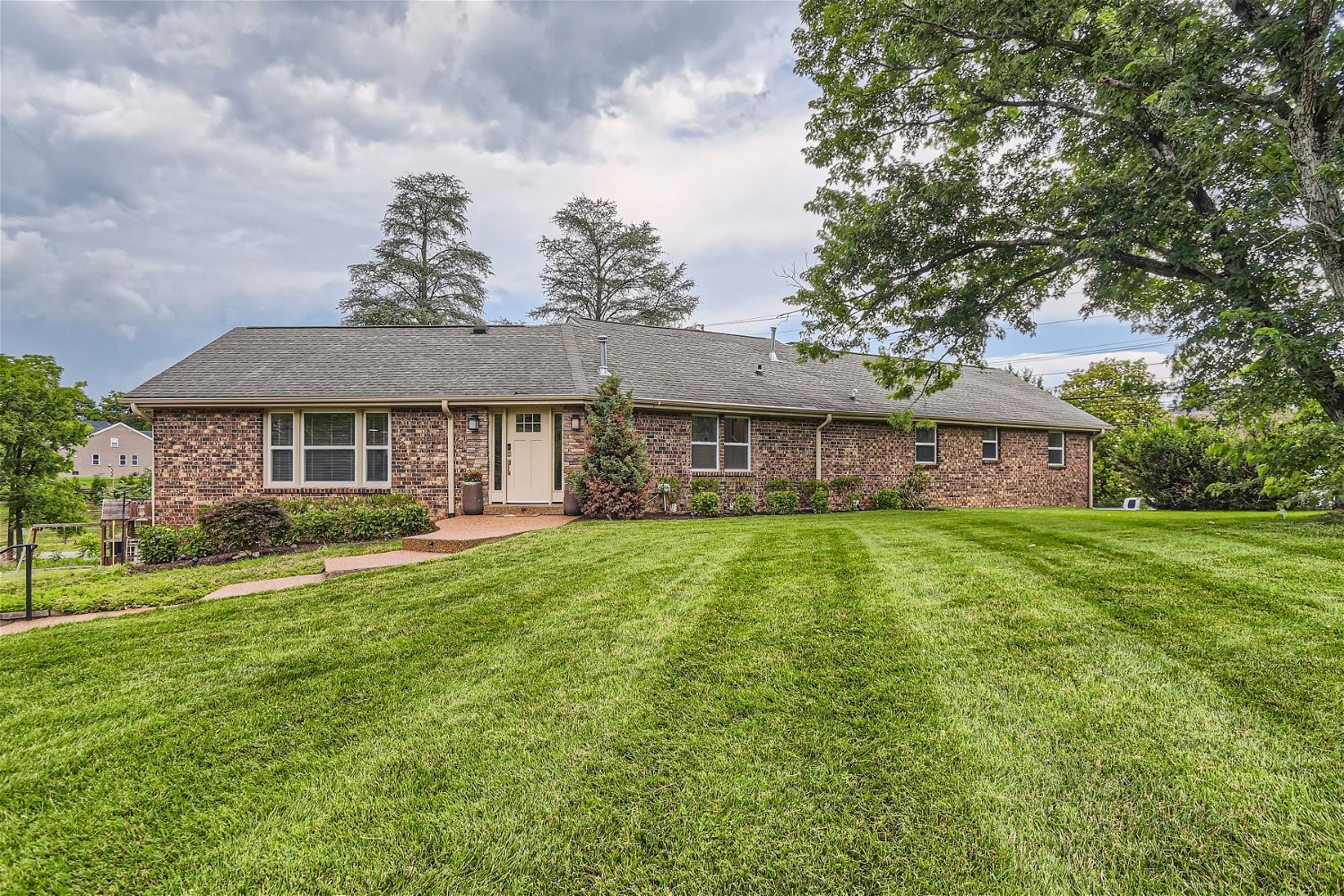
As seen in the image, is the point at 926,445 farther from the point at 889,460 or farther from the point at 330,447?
the point at 330,447

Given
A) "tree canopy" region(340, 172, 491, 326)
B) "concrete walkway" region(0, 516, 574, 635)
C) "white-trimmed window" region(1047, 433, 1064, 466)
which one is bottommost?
"concrete walkway" region(0, 516, 574, 635)

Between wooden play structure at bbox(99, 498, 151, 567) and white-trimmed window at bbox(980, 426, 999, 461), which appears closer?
wooden play structure at bbox(99, 498, 151, 567)

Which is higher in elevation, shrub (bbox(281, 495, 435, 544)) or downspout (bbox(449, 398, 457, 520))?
downspout (bbox(449, 398, 457, 520))

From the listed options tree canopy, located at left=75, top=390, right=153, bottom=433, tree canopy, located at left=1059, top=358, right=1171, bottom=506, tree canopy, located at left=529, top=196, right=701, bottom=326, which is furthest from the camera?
tree canopy, located at left=529, top=196, right=701, bottom=326

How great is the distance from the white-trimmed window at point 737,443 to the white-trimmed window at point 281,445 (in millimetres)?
9085

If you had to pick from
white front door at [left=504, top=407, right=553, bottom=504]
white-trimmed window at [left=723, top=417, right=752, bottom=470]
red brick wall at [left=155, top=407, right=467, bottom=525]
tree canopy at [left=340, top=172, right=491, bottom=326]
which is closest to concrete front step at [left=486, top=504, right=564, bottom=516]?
white front door at [left=504, top=407, right=553, bottom=504]

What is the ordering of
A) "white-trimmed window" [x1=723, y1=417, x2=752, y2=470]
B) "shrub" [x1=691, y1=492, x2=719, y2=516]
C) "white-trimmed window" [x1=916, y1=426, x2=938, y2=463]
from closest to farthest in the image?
"shrub" [x1=691, y1=492, x2=719, y2=516] < "white-trimmed window" [x1=723, y1=417, x2=752, y2=470] < "white-trimmed window" [x1=916, y1=426, x2=938, y2=463]

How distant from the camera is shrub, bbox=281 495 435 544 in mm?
8930

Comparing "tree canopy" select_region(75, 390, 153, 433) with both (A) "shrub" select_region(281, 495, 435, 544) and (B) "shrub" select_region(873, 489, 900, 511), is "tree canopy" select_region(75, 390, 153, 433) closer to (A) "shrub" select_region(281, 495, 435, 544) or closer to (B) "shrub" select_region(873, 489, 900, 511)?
(A) "shrub" select_region(281, 495, 435, 544)

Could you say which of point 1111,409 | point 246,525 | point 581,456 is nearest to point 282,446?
point 246,525

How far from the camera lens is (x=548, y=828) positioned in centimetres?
185

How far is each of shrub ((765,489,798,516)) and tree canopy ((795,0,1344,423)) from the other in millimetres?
3294

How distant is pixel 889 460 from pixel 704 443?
4.99 m

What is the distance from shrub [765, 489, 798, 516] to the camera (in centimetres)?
1195
